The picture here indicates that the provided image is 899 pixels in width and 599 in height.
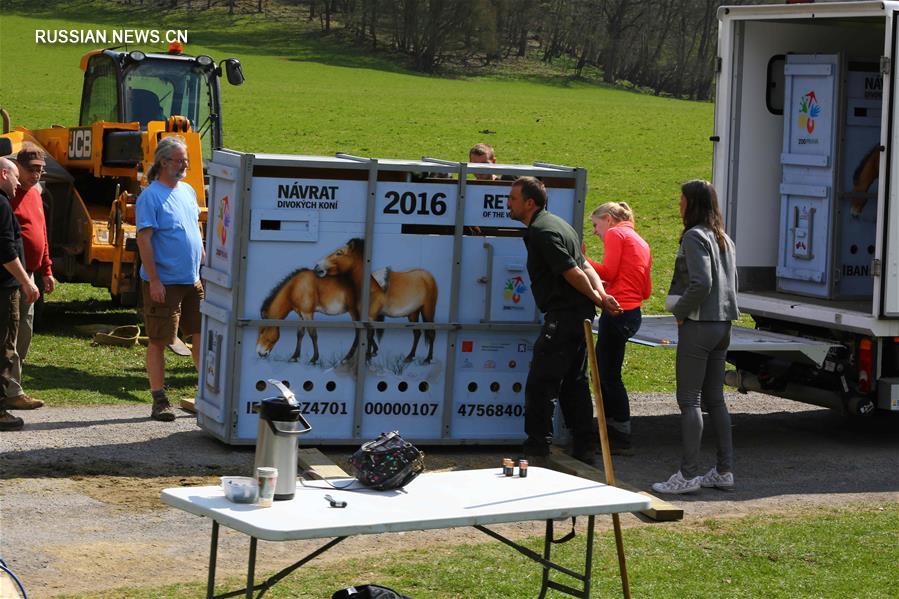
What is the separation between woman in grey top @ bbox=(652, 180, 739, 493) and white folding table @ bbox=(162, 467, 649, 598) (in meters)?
2.83

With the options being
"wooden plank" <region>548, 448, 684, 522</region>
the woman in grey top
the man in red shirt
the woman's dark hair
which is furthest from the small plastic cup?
the man in red shirt

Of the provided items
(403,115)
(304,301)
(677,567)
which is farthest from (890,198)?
(403,115)

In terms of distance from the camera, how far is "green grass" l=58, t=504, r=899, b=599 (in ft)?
22.1

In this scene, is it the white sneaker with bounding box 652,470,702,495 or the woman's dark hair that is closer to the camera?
the woman's dark hair

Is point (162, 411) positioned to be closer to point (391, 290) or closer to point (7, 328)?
point (7, 328)

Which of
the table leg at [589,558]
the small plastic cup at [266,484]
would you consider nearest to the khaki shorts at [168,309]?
the table leg at [589,558]

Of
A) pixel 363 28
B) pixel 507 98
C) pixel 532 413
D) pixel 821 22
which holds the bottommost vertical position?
pixel 532 413

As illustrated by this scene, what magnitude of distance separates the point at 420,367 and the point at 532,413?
3.06 feet

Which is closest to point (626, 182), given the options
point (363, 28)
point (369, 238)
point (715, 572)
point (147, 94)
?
point (147, 94)

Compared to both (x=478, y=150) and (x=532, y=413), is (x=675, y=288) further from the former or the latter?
(x=478, y=150)

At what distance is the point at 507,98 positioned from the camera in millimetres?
58844

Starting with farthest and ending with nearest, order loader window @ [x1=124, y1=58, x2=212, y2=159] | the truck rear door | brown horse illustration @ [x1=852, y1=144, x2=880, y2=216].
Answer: loader window @ [x1=124, y1=58, x2=212, y2=159]
brown horse illustration @ [x1=852, y1=144, x2=880, y2=216]
the truck rear door

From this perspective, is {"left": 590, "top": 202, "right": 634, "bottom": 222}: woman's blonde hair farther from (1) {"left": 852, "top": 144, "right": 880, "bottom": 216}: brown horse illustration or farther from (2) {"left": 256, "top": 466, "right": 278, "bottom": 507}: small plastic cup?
(2) {"left": 256, "top": 466, "right": 278, "bottom": 507}: small plastic cup

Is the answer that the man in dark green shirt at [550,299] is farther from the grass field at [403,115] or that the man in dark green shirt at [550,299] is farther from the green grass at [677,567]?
the grass field at [403,115]
